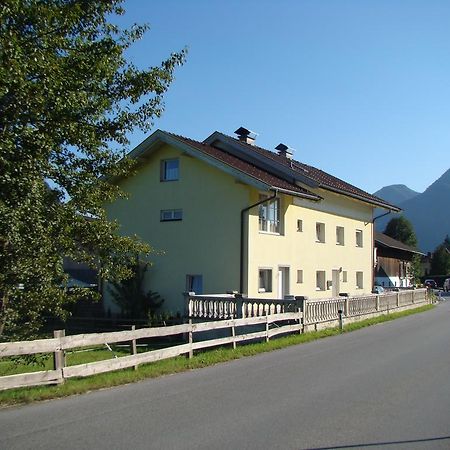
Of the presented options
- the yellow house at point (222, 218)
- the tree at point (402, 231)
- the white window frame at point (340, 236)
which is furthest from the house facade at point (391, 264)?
the tree at point (402, 231)

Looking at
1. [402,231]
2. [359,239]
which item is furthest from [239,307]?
[402,231]

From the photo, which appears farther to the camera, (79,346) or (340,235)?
(340,235)

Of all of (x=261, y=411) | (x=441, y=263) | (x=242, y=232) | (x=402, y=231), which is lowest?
(x=261, y=411)

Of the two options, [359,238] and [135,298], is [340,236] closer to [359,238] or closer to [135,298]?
[359,238]

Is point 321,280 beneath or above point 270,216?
beneath

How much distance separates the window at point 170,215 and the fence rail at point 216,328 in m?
5.36

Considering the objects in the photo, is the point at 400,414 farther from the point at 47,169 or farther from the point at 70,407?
the point at 47,169

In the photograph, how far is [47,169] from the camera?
980cm

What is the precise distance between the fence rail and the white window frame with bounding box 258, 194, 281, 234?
485 centimetres

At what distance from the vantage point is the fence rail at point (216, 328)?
364 inches

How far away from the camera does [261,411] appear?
7.53m

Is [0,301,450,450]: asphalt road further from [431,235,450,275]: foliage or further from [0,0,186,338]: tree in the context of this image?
[431,235,450,275]: foliage

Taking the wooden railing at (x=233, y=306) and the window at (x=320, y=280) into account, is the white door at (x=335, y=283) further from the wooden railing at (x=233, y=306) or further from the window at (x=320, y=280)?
the wooden railing at (x=233, y=306)

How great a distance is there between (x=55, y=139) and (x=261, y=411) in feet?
18.4
